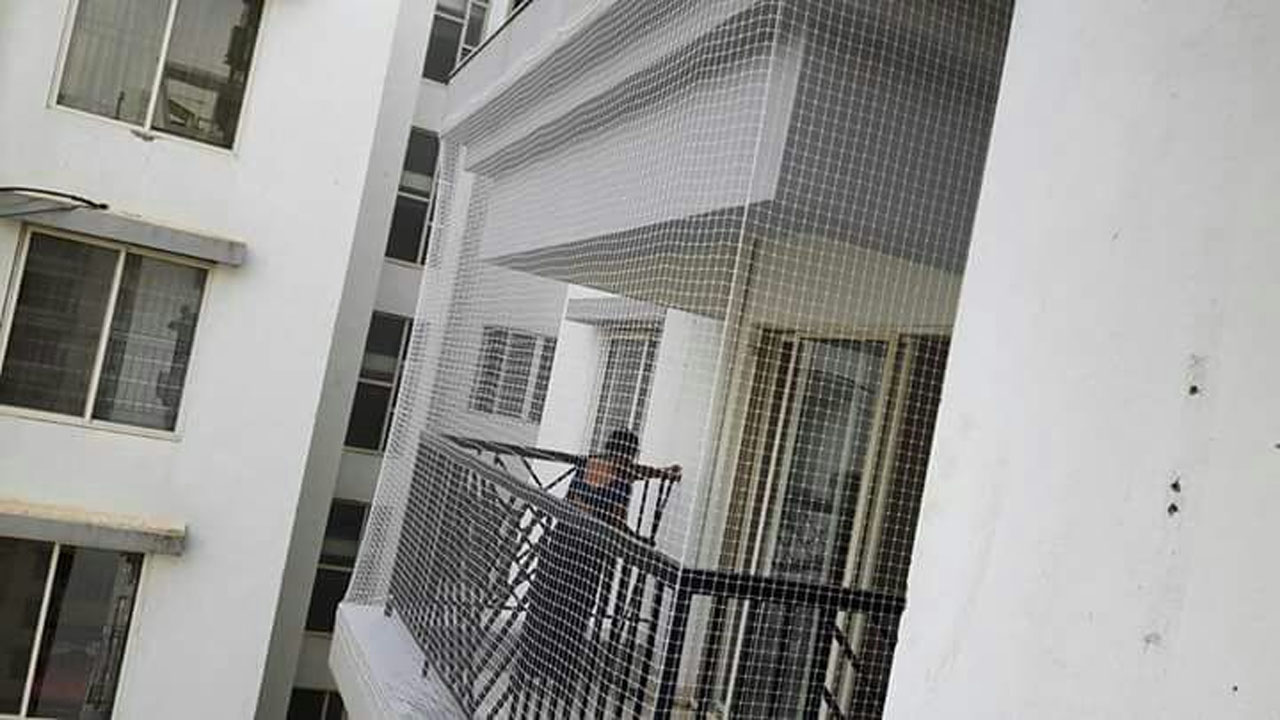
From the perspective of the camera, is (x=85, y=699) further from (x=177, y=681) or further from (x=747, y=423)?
(x=747, y=423)

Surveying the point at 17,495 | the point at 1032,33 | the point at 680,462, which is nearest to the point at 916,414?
the point at 680,462

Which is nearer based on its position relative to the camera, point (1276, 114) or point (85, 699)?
point (1276, 114)

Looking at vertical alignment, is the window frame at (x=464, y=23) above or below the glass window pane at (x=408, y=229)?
above

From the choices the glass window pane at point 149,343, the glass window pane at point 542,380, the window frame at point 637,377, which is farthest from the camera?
the glass window pane at point 149,343

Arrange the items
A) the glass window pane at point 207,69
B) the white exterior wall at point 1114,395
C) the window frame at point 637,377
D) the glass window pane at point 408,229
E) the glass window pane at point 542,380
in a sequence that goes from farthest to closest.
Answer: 1. the glass window pane at point 408,229
2. the glass window pane at point 207,69
3. the glass window pane at point 542,380
4. the window frame at point 637,377
5. the white exterior wall at point 1114,395

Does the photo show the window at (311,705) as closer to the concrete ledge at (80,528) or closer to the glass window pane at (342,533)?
the glass window pane at (342,533)

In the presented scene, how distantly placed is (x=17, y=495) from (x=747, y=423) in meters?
5.74

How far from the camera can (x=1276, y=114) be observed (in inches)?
37.7

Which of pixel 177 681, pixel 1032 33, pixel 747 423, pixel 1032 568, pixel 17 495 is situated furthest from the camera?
pixel 177 681

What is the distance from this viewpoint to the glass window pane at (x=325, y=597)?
11.3m

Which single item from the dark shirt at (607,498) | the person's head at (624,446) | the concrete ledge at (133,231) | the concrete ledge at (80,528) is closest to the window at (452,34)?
the concrete ledge at (133,231)

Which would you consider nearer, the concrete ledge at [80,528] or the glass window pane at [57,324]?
the concrete ledge at [80,528]

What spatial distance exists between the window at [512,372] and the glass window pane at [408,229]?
307 inches

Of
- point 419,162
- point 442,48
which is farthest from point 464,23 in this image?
point 419,162
